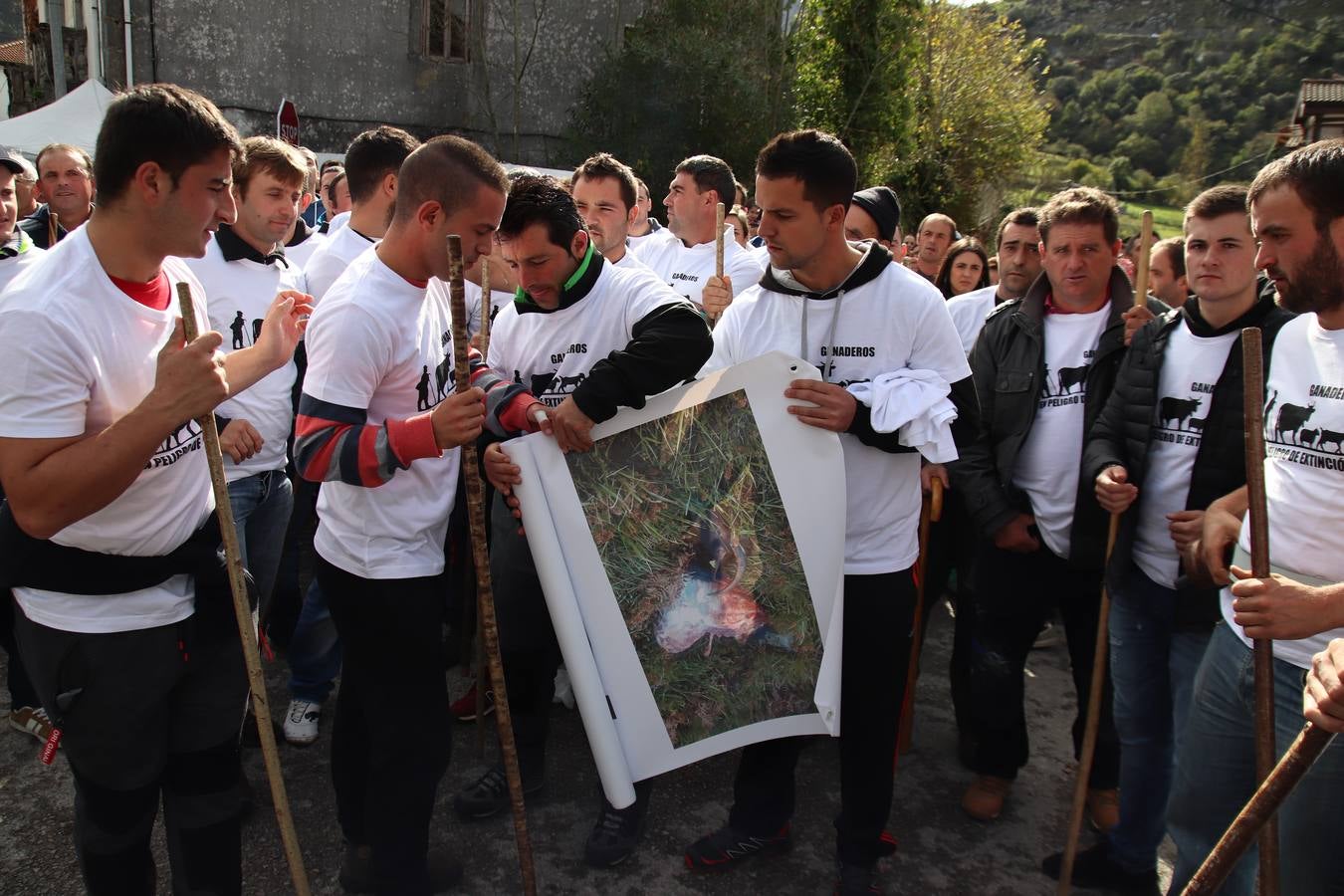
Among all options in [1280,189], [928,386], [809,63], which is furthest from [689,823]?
[809,63]

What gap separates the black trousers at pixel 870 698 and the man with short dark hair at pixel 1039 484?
79 centimetres

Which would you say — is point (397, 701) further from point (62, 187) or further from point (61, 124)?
point (61, 124)

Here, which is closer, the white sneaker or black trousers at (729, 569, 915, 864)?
black trousers at (729, 569, 915, 864)

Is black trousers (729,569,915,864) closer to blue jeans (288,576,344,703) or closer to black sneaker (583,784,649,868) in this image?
black sneaker (583,784,649,868)

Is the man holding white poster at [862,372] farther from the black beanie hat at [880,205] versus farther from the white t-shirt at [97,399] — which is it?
the white t-shirt at [97,399]

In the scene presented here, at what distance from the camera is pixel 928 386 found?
283 centimetres

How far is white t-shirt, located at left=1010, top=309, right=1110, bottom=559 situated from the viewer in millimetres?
3611

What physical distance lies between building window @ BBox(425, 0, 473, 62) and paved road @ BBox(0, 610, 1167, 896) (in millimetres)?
15524

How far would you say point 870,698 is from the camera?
3.11 metres

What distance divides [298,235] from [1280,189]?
14.4ft

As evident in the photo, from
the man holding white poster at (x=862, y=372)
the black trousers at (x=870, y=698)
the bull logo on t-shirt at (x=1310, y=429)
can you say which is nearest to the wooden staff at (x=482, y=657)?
the man holding white poster at (x=862, y=372)

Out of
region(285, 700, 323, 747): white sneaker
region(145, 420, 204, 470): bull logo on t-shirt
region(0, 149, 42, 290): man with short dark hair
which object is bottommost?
region(285, 700, 323, 747): white sneaker

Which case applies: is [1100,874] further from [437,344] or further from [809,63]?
[809,63]

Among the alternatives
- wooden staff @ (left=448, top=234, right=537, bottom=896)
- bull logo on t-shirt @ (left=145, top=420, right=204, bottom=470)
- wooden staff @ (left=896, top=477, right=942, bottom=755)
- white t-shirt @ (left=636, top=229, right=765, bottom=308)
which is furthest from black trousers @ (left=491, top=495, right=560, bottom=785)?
white t-shirt @ (left=636, top=229, right=765, bottom=308)
